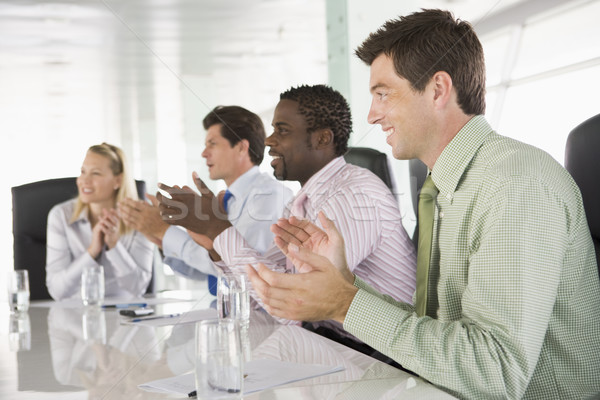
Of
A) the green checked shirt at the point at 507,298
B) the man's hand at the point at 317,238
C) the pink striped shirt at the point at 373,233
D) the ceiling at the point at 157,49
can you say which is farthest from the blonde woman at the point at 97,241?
the green checked shirt at the point at 507,298

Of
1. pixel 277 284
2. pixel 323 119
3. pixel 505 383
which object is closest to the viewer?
pixel 505 383

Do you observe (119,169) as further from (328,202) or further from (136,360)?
(136,360)

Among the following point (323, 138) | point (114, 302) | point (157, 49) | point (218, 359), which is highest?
point (157, 49)

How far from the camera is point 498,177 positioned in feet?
2.47

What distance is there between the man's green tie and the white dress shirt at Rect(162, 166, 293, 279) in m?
0.91

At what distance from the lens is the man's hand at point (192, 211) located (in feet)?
5.43

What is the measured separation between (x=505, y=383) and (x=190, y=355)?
0.46 metres

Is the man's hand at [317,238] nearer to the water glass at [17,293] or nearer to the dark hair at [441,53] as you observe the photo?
the dark hair at [441,53]

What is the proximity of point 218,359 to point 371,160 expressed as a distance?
3.94ft

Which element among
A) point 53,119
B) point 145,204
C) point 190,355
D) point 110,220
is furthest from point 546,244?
point 53,119

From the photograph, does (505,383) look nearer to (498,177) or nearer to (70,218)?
(498,177)

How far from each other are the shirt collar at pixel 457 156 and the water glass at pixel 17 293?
3.82 feet

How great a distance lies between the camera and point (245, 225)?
74.7 inches

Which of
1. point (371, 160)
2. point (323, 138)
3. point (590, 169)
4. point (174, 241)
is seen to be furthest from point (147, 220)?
point (590, 169)
